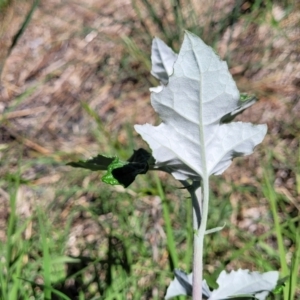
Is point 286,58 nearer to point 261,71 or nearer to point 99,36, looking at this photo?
point 261,71

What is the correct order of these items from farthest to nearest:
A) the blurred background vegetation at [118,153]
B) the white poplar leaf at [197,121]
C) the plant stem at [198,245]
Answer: the blurred background vegetation at [118,153]
the plant stem at [198,245]
the white poplar leaf at [197,121]

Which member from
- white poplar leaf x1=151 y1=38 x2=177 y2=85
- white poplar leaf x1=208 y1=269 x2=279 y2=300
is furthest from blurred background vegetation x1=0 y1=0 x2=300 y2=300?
white poplar leaf x1=151 y1=38 x2=177 y2=85

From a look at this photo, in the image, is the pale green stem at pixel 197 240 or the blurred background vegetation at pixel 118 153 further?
the blurred background vegetation at pixel 118 153

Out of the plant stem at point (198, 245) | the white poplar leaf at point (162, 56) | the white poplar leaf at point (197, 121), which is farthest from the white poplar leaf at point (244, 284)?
the white poplar leaf at point (162, 56)

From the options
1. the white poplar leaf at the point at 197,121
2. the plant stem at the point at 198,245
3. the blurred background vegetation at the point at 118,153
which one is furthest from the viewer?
the blurred background vegetation at the point at 118,153

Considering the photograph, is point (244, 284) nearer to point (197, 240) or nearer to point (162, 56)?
point (197, 240)

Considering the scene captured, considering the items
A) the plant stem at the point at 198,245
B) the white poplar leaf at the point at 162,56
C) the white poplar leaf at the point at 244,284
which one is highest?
the white poplar leaf at the point at 162,56

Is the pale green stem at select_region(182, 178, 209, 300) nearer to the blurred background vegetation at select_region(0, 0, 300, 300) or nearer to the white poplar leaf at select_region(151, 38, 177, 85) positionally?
the white poplar leaf at select_region(151, 38, 177, 85)

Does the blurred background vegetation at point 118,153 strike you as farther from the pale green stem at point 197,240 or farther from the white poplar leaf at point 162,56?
the white poplar leaf at point 162,56
